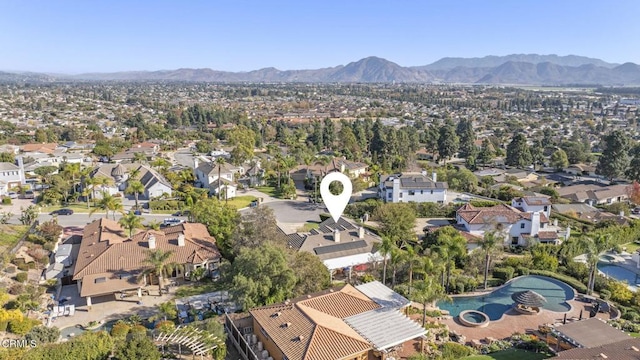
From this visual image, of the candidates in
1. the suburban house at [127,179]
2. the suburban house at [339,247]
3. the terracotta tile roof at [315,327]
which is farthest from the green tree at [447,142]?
the terracotta tile roof at [315,327]

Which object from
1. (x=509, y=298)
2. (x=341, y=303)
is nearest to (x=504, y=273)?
(x=509, y=298)

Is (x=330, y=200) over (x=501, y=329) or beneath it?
over

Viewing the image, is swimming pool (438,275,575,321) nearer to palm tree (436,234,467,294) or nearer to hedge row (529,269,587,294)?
hedge row (529,269,587,294)

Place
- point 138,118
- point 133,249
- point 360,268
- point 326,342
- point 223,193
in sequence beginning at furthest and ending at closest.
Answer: point 138,118 < point 223,193 < point 360,268 < point 133,249 < point 326,342

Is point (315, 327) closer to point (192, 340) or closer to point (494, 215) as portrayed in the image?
point (192, 340)

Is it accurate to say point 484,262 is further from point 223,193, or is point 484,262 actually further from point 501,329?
point 223,193

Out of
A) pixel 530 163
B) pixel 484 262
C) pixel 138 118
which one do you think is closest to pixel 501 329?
pixel 484 262

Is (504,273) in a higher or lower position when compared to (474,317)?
higher
